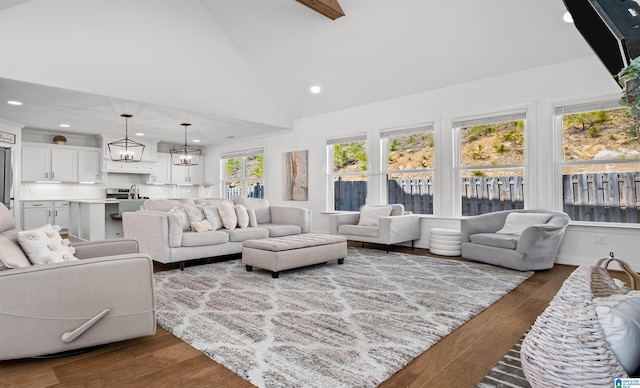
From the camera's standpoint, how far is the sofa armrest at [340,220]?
19.5 feet

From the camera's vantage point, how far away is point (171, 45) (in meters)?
5.42

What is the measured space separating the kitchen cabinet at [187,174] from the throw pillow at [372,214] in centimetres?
652

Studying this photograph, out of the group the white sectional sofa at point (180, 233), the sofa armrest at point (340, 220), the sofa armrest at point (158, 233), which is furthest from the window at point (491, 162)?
the sofa armrest at point (158, 233)

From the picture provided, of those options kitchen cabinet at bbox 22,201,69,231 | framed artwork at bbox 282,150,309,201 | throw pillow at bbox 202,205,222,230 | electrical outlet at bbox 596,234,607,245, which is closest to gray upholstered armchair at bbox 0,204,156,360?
throw pillow at bbox 202,205,222,230

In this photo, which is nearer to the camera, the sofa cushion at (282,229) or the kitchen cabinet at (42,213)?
the sofa cushion at (282,229)

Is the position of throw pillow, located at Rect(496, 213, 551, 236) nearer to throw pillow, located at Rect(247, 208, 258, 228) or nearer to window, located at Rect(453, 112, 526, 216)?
window, located at Rect(453, 112, 526, 216)

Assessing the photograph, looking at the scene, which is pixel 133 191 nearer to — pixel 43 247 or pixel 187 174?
pixel 187 174

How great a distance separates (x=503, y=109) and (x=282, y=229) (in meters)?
3.59

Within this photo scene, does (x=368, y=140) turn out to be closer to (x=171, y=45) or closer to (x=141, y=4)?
(x=171, y=45)

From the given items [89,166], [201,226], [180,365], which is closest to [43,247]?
[180,365]

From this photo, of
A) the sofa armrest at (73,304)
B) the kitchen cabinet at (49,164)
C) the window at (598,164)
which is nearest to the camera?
the sofa armrest at (73,304)

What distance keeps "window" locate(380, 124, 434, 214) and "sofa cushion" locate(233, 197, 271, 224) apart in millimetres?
2166

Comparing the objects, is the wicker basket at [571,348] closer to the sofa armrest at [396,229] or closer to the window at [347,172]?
the sofa armrest at [396,229]

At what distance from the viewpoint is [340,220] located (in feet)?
19.6
